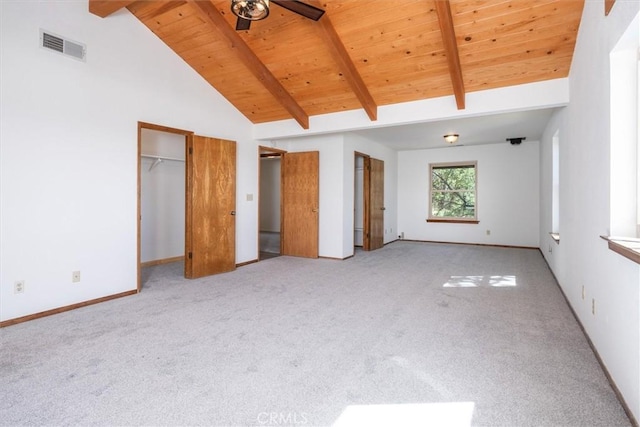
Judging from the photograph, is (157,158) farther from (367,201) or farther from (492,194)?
(492,194)

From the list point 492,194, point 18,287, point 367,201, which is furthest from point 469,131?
point 18,287

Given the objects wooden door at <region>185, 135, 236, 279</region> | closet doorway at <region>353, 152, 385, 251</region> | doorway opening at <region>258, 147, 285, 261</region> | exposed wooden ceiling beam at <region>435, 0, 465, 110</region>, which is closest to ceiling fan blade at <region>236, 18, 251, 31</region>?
exposed wooden ceiling beam at <region>435, 0, 465, 110</region>

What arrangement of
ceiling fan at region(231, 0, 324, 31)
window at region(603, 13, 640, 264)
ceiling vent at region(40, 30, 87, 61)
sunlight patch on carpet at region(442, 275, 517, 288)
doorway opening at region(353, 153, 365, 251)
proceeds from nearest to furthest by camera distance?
window at region(603, 13, 640, 264)
ceiling fan at region(231, 0, 324, 31)
ceiling vent at region(40, 30, 87, 61)
sunlight patch on carpet at region(442, 275, 517, 288)
doorway opening at region(353, 153, 365, 251)

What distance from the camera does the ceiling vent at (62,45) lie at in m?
3.12

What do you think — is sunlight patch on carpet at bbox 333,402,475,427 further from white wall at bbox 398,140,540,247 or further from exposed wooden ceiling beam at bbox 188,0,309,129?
white wall at bbox 398,140,540,247

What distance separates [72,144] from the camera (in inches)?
130

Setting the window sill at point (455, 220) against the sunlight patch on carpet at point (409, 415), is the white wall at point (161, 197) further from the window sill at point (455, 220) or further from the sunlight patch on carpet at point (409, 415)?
the window sill at point (455, 220)

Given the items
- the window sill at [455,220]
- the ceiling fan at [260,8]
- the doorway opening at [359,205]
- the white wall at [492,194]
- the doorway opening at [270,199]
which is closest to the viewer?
the ceiling fan at [260,8]

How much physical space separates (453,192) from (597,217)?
6.12 metres

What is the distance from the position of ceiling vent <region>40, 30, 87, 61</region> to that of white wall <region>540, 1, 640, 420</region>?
442cm

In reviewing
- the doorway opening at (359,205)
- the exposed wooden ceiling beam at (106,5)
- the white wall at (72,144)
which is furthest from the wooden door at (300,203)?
the exposed wooden ceiling beam at (106,5)

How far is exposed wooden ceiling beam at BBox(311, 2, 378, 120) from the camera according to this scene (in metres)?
3.49

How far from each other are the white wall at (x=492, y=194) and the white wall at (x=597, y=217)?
13.8 feet

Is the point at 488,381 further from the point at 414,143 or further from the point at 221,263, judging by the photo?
the point at 414,143
